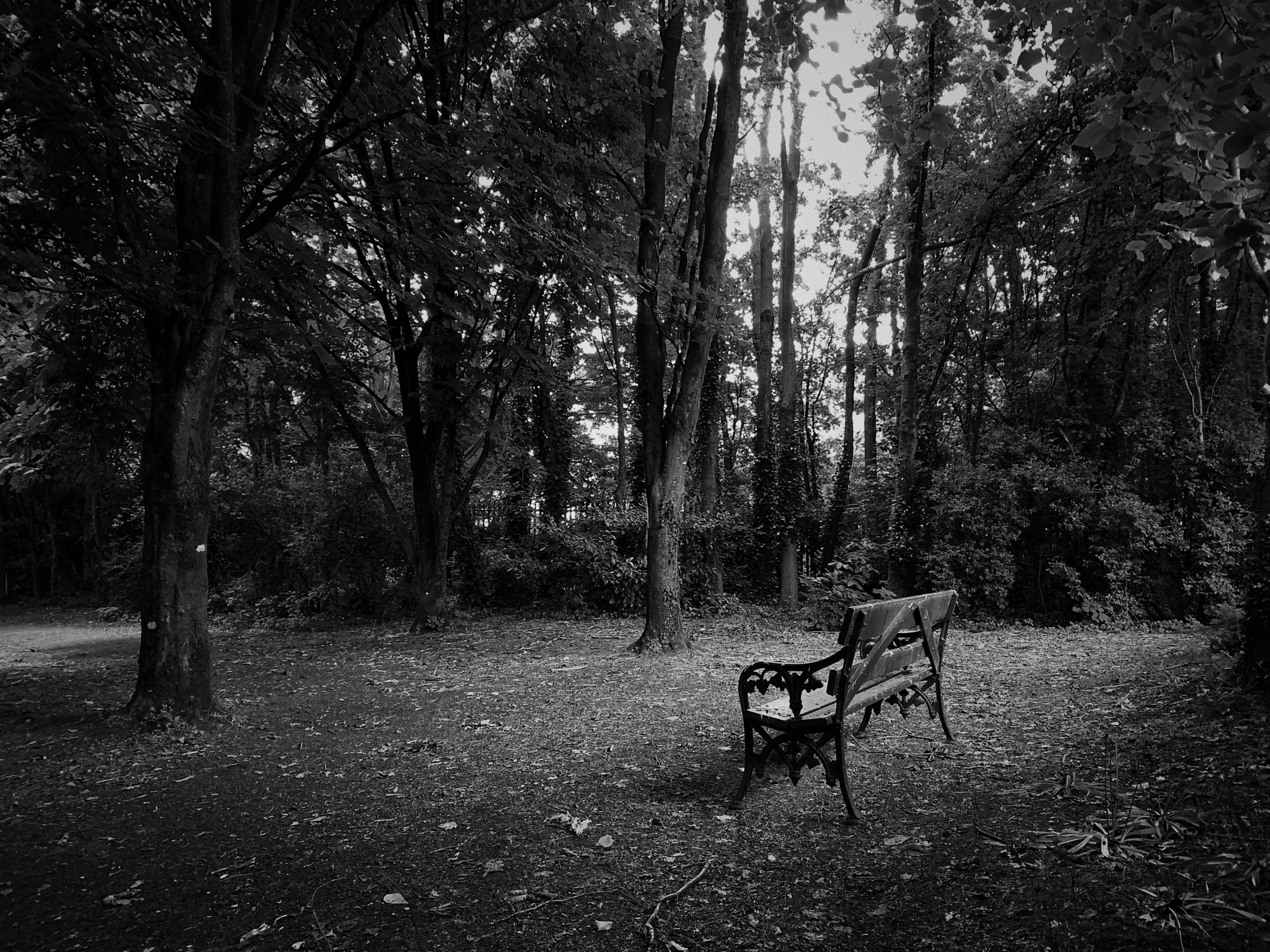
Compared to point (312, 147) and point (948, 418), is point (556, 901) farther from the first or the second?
point (948, 418)

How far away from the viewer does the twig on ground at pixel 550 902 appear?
2781mm

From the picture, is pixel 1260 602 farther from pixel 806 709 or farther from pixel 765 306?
pixel 765 306

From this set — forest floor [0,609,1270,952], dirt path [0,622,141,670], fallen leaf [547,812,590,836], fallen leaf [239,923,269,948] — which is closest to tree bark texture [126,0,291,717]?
forest floor [0,609,1270,952]

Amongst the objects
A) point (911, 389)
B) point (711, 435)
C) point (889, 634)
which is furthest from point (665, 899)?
point (711, 435)

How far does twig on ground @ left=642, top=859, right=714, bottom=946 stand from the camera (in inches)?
103

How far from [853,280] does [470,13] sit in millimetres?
14474

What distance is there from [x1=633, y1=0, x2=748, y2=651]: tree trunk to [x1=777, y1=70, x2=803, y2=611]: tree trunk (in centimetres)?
563

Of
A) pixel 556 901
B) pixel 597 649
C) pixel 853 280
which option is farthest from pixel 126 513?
pixel 853 280

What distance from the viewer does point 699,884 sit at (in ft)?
9.89

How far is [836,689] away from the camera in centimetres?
390

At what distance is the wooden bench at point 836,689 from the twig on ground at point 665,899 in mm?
859

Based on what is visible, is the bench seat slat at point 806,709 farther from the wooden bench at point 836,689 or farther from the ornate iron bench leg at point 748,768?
the ornate iron bench leg at point 748,768

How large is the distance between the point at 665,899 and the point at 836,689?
1.59 metres

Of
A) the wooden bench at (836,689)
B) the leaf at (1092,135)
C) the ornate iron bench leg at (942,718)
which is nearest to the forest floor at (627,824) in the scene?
the ornate iron bench leg at (942,718)
